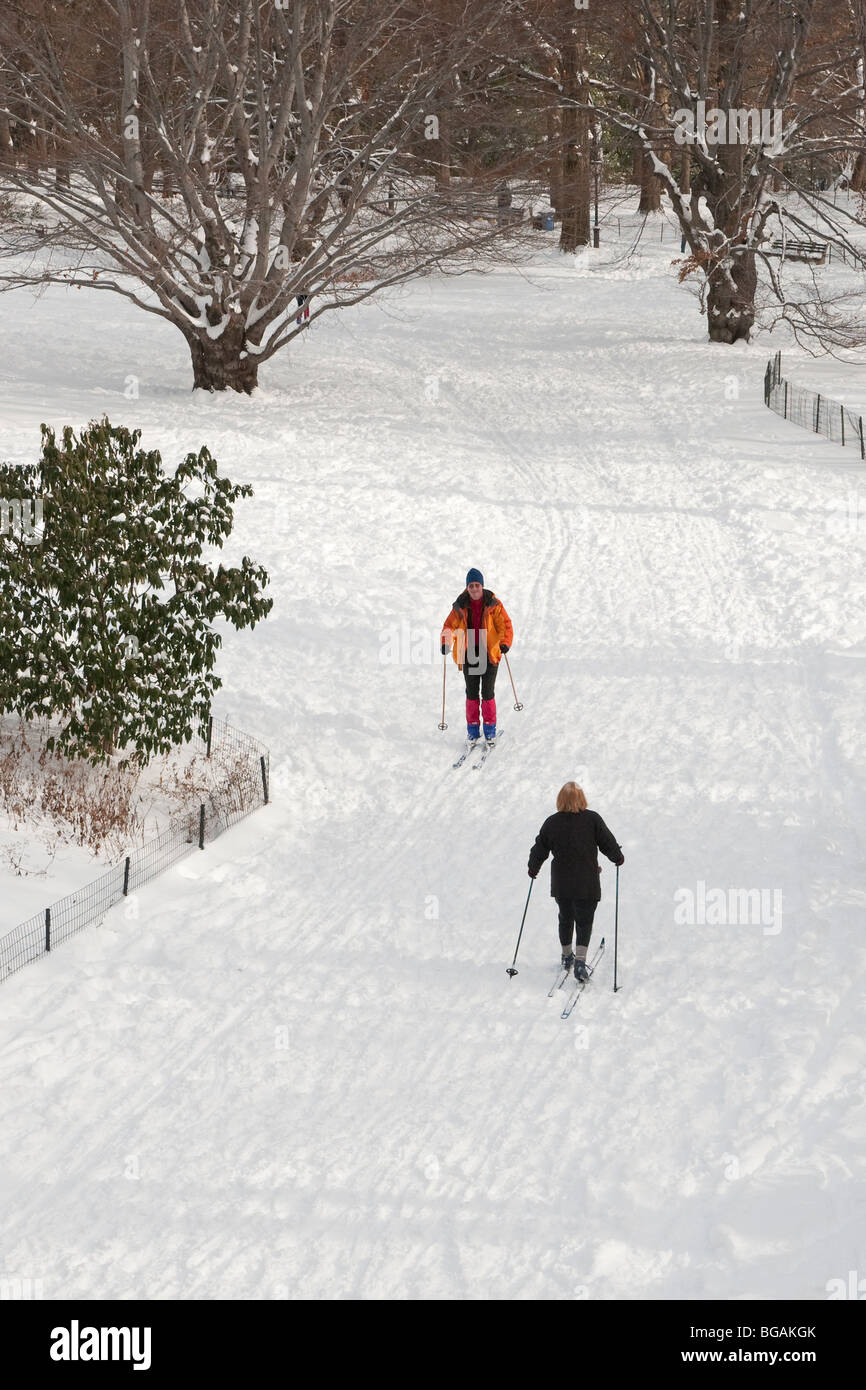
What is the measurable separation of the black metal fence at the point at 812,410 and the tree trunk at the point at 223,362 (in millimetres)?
9285

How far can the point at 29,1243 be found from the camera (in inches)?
280

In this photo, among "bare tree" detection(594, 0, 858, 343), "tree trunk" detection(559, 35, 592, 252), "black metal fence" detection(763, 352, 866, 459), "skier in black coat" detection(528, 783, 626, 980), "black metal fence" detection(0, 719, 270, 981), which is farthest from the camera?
"tree trunk" detection(559, 35, 592, 252)

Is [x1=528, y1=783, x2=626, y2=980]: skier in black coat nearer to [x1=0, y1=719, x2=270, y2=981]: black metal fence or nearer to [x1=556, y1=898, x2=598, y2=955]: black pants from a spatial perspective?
[x1=556, y1=898, x2=598, y2=955]: black pants

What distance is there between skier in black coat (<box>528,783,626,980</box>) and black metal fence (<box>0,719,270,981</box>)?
10.4ft

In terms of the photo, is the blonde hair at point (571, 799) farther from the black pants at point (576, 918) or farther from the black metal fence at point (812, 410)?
the black metal fence at point (812, 410)

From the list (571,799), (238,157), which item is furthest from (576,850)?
(238,157)

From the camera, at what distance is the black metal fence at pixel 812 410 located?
891 inches

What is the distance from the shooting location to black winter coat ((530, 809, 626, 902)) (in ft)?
30.5

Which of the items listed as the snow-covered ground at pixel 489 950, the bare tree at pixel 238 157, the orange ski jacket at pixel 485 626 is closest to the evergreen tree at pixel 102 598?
the snow-covered ground at pixel 489 950

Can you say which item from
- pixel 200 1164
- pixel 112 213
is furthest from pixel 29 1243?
pixel 112 213

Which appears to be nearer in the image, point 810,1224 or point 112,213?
point 810,1224

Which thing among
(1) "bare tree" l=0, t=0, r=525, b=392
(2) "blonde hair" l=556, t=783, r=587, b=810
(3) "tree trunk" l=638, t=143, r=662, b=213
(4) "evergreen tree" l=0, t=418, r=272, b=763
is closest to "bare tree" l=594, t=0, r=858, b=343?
(1) "bare tree" l=0, t=0, r=525, b=392

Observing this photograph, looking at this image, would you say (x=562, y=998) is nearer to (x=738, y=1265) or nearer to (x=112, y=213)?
(x=738, y=1265)

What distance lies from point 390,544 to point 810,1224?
40.7 ft
